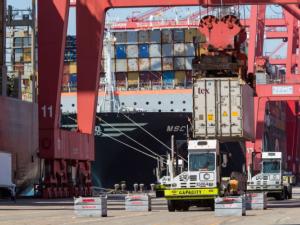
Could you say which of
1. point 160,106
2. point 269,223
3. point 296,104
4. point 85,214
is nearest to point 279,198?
point 85,214

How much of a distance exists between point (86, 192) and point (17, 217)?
97.5 ft

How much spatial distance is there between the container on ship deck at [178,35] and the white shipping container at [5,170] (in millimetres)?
32892

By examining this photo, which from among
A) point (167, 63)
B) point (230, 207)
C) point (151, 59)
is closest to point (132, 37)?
point (151, 59)

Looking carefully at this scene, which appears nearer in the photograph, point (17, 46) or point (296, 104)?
point (17, 46)

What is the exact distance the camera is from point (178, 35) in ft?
275

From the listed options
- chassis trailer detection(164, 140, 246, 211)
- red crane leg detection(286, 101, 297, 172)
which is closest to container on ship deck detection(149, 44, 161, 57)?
red crane leg detection(286, 101, 297, 172)

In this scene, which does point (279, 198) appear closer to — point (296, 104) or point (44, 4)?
point (44, 4)

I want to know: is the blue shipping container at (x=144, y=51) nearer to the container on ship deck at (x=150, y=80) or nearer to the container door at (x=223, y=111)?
the container on ship deck at (x=150, y=80)

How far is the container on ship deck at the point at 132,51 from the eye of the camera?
8261 cm

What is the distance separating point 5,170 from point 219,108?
15.3 metres

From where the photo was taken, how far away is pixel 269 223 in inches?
1029

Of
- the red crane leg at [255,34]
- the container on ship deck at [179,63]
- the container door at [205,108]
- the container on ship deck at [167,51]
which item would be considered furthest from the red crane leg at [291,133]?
the container door at [205,108]

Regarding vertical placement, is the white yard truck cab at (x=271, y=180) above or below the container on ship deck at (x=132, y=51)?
below

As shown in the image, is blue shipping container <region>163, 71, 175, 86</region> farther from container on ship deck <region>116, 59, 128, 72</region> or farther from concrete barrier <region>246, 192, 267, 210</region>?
concrete barrier <region>246, 192, 267, 210</region>
